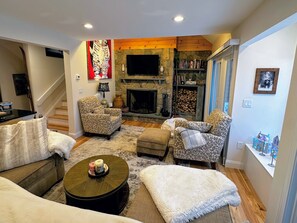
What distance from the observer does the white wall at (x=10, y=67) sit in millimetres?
4406

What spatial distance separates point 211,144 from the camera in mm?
2664

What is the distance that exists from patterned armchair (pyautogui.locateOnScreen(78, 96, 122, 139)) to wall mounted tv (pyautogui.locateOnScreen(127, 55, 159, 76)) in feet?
6.56

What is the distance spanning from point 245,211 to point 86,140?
3.34m

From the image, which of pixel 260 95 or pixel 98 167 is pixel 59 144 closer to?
pixel 98 167

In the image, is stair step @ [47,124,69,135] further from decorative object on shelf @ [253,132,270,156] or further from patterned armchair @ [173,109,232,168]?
decorative object on shelf @ [253,132,270,156]

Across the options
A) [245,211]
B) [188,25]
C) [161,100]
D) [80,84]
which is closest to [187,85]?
[161,100]

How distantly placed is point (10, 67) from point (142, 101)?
400 cm

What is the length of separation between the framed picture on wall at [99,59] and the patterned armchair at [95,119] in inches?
30.2

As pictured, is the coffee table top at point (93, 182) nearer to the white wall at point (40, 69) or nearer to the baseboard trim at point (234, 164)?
the baseboard trim at point (234, 164)

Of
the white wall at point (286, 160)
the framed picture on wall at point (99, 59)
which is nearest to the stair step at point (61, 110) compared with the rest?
the framed picture on wall at point (99, 59)

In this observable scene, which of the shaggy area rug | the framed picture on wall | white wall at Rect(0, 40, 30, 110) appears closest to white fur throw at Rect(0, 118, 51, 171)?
the shaggy area rug

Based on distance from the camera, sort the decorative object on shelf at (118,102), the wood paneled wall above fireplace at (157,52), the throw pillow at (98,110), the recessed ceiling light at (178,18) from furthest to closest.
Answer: the decorative object on shelf at (118,102) < the wood paneled wall above fireplace at (157,52) < the throw pillow at (98,110) < the recessed ceiling light at (178,18)

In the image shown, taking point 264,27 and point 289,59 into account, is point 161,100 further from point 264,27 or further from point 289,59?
point 264,27

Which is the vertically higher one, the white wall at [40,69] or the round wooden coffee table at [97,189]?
the white wall at [40,69]
